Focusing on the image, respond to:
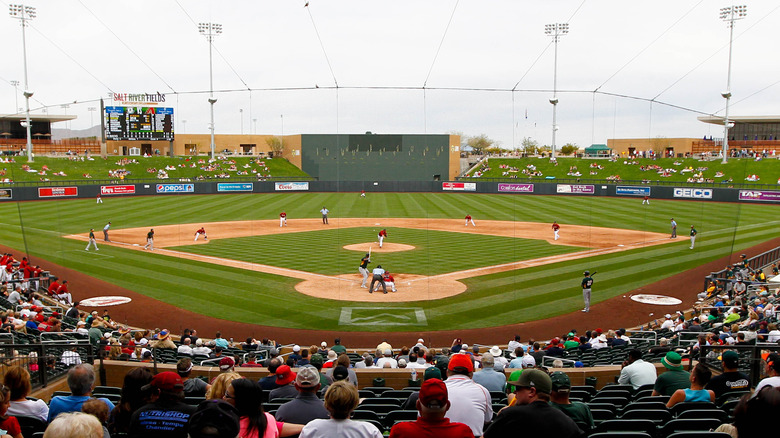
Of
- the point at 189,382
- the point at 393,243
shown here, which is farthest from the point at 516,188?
the point at 189,382

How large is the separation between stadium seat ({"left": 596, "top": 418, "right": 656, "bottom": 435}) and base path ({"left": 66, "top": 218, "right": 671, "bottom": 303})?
16.1m

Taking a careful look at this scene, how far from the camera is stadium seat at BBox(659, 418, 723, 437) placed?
221 inches

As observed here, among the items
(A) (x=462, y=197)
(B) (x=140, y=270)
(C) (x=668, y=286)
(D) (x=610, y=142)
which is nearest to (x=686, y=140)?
(D) (x=610, y=142)

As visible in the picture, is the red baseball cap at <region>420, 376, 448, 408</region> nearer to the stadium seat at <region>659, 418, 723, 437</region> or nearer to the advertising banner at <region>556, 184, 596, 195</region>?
the stadium seat at <region>659, 418, 723, 437</region>

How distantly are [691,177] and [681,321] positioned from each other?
59.1 metres

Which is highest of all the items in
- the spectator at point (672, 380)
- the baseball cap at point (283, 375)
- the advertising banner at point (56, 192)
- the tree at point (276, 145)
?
the tree at point (276, 145)

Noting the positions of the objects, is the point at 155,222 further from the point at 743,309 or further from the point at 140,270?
the point at 743,309

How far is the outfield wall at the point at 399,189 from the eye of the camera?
5453 cm

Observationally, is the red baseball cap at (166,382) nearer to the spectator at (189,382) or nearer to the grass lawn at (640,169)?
the spectator at (189,382)

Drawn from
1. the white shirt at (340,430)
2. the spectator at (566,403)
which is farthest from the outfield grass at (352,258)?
the white shirt at (340,430)

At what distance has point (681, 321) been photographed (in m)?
16.9

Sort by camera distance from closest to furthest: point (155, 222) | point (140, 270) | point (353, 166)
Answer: point (140, 270) → point (155, 222) → point (353, 166)

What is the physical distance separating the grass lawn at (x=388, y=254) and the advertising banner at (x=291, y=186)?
3196 centimetres

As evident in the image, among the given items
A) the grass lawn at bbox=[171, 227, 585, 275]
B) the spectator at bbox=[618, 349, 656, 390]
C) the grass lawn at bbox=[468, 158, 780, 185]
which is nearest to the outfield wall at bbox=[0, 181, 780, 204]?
the grass lawn at bbox=[468, 158, 780, 185]
